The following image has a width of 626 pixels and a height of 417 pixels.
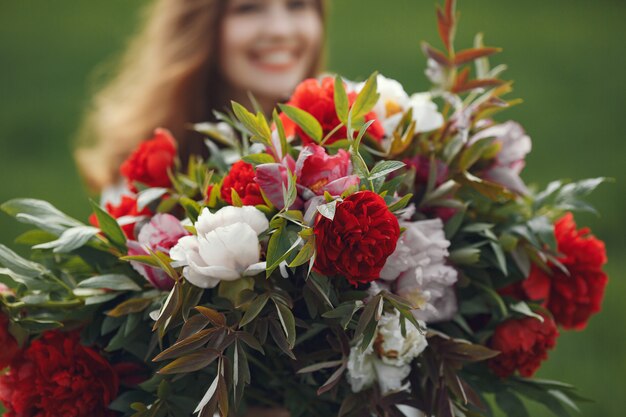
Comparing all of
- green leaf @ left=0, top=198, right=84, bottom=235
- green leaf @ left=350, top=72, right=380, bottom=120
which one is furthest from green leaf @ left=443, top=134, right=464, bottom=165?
green leaf @ left=0, top=198, right=84, bottom=235

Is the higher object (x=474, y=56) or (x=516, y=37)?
(x=474, y=56)

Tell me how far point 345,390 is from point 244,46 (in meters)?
0.74

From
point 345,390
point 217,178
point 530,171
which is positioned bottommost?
point 530,171

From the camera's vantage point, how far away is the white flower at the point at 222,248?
543mm

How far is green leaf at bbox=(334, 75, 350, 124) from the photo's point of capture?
23.4 inches

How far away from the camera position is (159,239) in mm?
621

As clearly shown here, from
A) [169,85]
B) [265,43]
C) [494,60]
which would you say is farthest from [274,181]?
[494,60]

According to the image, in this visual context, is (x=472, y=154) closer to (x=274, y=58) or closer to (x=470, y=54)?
(x=470, y=54)

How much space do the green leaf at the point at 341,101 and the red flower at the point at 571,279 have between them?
244 millimetres

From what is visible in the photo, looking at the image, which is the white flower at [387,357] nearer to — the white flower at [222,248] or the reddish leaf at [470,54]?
the white flower at [222,248]

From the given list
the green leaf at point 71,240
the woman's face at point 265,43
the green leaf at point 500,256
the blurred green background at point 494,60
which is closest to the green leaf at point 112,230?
the green leaf at point 71,240

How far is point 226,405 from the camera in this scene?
53 cm

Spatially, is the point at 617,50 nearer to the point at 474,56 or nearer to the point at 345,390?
the point at 474,56

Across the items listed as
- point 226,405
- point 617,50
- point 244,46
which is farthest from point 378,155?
point 617,50
